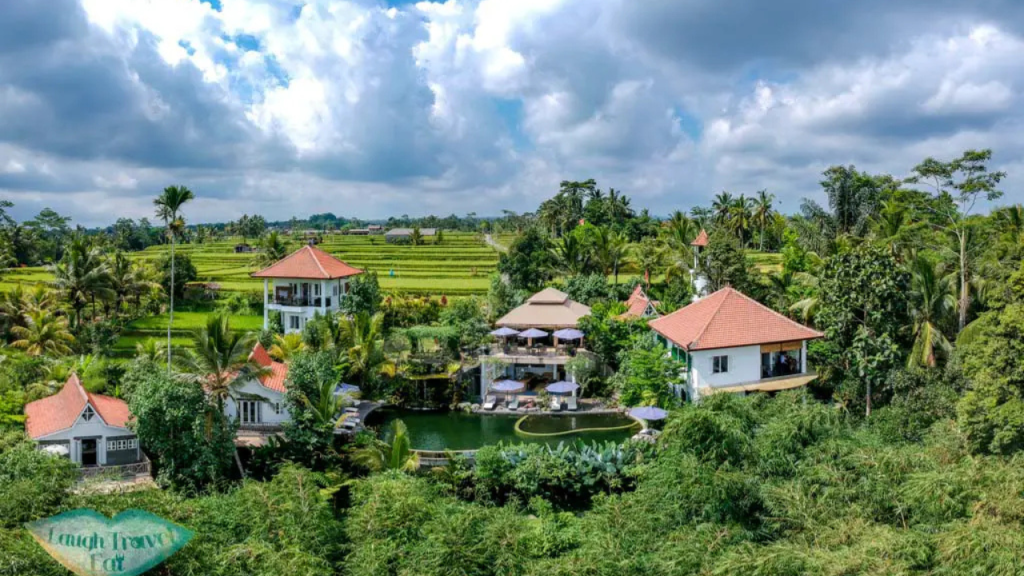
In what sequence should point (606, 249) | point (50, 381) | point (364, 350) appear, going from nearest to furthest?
point (50, 381), point (364, 350), point (606, 249)

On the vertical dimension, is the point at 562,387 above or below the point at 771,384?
below

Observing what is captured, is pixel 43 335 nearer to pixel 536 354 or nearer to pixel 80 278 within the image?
pixel 80 278

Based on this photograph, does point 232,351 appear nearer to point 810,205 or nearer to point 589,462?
point 589,462

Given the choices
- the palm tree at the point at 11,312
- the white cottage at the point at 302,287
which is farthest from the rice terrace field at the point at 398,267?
the palm tree at the point at 11,312

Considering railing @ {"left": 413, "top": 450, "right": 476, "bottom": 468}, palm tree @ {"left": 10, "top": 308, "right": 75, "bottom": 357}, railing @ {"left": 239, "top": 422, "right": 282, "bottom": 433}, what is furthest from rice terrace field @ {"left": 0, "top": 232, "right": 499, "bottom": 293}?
railing @ {"left": 413, "top": 450, "right": 476, "bottom": 468}

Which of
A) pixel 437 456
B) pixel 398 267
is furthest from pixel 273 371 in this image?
pixel 398 267
